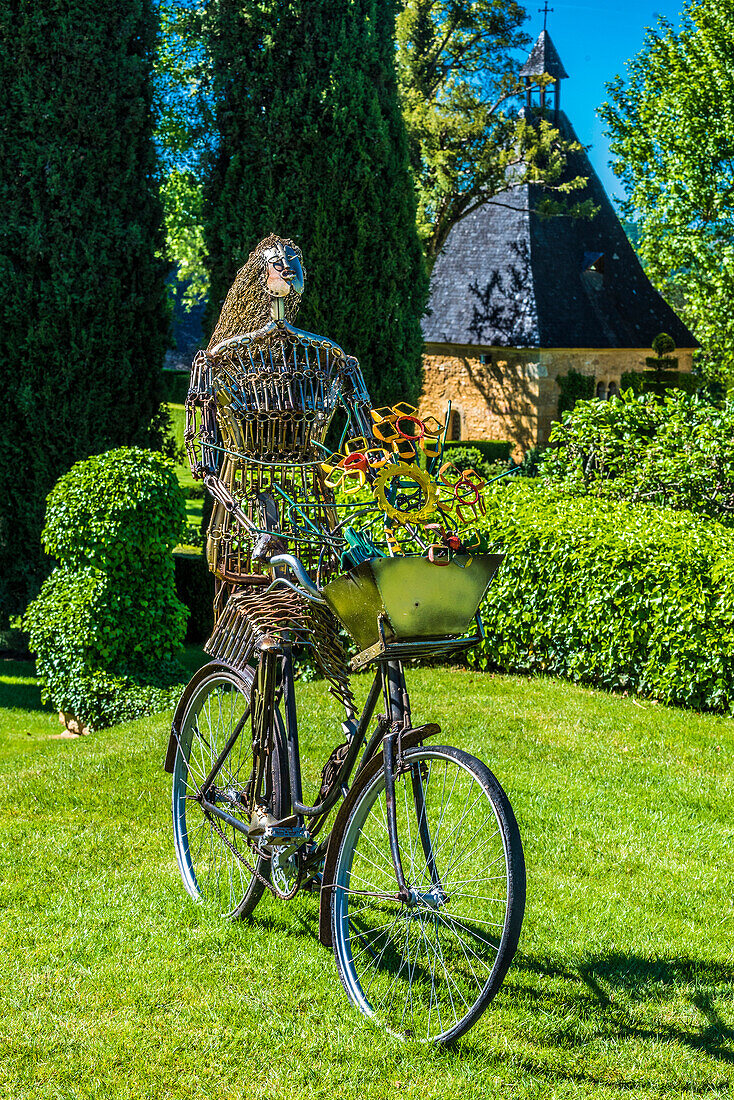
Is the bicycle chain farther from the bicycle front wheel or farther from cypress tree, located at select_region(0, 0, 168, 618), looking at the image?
cypress tree, located at select_region(0, 0, 168, 618)

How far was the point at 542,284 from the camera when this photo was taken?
24.7 meters

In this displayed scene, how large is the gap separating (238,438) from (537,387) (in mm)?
20707

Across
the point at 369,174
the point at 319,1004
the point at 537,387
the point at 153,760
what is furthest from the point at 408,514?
the point at 537,387

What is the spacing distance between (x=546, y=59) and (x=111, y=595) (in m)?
24.3

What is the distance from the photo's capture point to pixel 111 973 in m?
3.72

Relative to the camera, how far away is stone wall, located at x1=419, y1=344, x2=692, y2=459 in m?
24.2

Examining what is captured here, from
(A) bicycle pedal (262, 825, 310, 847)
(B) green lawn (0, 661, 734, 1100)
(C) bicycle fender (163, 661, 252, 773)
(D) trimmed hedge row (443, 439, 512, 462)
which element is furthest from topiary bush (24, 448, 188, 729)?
(D) trimmed hedge row (443, 439, 512, 462)

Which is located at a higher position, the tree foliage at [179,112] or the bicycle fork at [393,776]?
the tree foliage at [179,112]

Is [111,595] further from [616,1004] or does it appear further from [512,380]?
[512,380]

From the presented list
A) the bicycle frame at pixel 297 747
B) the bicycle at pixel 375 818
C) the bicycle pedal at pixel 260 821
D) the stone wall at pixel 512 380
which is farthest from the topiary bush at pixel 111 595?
the stone wall at pixel 512 380

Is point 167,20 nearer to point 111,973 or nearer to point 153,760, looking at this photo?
point 153,760

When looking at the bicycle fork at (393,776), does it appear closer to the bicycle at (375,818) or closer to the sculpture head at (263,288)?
the bicycle at (375,818)

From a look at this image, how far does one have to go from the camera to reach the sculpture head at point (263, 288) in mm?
4242

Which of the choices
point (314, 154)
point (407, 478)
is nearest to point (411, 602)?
point (407, 478)
